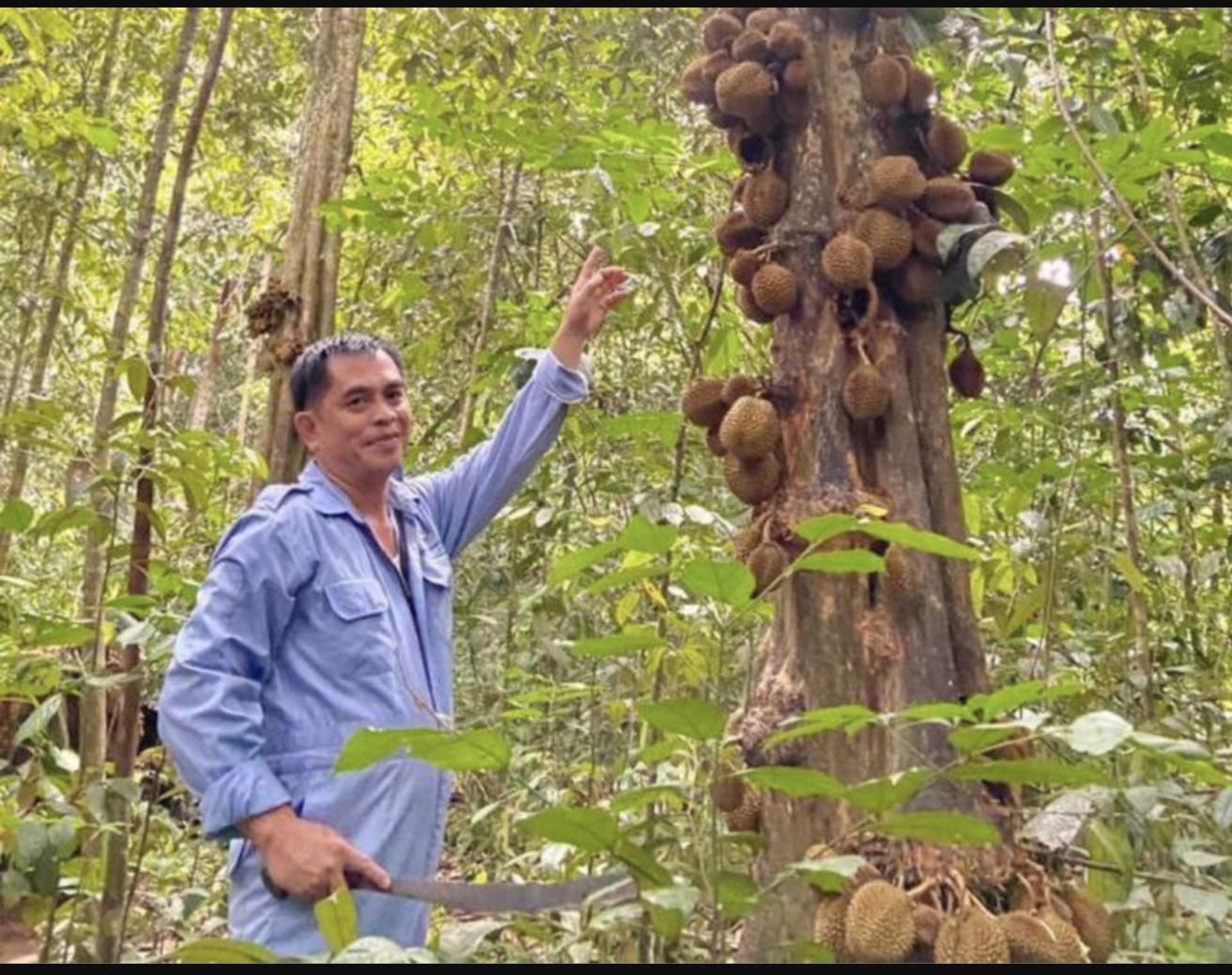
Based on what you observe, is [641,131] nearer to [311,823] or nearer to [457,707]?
[311,823]

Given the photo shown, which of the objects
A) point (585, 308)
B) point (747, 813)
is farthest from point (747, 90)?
point (747, 813)

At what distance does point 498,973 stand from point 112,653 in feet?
16.4

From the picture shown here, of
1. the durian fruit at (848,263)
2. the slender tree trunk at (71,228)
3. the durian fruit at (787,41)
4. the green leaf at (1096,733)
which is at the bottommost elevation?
the green leaf at (1096,733)

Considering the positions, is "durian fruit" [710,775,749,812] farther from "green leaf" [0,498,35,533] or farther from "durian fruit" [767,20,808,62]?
"green leaf" [0,498,35,533]

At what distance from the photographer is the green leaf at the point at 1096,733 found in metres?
0.95

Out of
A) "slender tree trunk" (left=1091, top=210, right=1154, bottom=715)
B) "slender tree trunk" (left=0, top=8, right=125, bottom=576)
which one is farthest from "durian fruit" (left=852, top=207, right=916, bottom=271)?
"slender tree trunk" (left=0, top=8, right=125, bottom=576)

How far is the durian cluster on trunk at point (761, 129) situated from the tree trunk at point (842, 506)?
25mm

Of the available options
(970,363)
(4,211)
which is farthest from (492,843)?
(4,211)

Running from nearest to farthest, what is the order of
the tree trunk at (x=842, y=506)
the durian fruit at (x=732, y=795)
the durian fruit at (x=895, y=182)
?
the tree trunk at (x=842, y=506), the durian fruit at (x=732, y=795), the durian fruit at (x=895, y=182)

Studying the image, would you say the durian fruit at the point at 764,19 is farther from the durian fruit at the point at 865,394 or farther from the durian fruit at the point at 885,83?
the durian fruit at the point at 865,394

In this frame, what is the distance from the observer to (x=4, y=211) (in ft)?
21.1

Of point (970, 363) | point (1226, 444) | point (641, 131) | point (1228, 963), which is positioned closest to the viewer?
point (1228, 963)

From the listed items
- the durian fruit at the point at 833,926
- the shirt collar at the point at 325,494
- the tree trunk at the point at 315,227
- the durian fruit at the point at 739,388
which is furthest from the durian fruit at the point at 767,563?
the tree trunk at the point at 315,227

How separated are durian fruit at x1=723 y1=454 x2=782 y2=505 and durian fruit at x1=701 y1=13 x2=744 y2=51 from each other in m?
0.75
